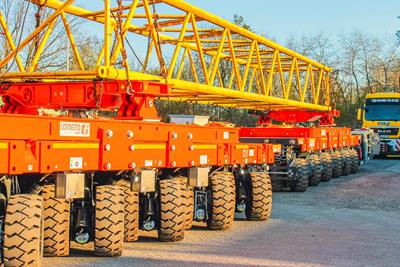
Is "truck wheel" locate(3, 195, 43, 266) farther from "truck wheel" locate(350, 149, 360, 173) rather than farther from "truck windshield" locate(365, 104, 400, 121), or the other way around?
"truck windshield" locate(365, 104, 400, 121)

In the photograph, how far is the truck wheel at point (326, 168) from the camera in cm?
1784

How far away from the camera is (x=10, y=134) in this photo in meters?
5.46

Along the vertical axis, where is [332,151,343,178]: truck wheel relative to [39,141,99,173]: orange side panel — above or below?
below

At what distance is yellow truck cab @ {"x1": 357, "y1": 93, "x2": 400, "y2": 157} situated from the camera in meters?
28.0

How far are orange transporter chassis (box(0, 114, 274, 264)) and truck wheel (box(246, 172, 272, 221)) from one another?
59 cm

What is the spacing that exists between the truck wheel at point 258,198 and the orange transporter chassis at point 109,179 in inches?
23.4

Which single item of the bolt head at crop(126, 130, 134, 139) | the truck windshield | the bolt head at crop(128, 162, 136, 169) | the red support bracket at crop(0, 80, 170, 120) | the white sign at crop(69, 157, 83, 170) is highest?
the truck windshield

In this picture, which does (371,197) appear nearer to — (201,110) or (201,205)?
(201,205)

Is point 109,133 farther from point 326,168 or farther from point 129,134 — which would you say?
point 326,168

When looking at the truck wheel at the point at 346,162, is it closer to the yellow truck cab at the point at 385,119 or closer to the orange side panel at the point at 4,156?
the yellow truck cab at the point at 385,119

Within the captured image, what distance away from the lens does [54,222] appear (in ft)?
21.9

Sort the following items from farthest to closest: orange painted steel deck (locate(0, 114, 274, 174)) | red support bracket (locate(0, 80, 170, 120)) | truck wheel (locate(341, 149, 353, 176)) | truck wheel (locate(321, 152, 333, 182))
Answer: truck wheel (locate(341, 149, 353, 176)) < truck wheel (locate(321, 152, 333, 182)) < red support bracket (locate(0, 80, 170, 120)) < orange painted steel deck (locate(0, 114, 274, 174))

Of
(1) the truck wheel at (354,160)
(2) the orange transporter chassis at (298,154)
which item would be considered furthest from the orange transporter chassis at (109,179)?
(1) the truck wheel at (354,160)

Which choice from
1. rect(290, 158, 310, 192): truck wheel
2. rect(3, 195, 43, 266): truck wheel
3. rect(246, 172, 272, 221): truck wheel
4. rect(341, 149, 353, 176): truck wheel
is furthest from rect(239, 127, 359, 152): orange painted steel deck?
rect(3, 195, 43, 266): truck wheel
